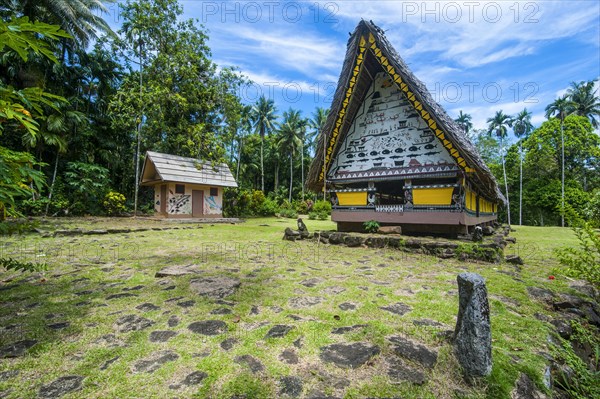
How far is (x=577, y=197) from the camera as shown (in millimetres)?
23672

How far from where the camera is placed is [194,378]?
6.58ft

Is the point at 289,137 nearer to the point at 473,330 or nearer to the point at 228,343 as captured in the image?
the point at 228,343

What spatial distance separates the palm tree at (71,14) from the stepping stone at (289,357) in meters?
19.2

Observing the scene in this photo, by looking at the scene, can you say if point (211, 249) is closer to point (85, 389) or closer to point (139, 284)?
point (139, 284)

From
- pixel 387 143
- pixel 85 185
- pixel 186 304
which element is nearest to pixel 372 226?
pixel 387 143

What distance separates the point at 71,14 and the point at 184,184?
12.8 metres

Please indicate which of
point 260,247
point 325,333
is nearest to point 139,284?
point 325,333

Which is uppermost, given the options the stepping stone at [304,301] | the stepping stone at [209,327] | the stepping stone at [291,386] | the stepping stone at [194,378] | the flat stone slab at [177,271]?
the flat stone slab at [177,271]

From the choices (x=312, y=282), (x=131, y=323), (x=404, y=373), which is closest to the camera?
(x=404, y=373)

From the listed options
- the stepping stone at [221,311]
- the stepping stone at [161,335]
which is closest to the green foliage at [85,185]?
the stepping stone at [221,311]

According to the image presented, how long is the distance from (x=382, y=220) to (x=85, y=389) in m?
8.12

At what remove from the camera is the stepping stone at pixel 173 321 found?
2.83 m

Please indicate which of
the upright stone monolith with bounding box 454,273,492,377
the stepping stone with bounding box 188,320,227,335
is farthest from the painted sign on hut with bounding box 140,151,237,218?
the upright stone monolith with bounding box 454,273,492,377

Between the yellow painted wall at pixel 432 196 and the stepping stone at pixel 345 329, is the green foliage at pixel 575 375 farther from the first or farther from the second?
the yellow painted wall at pixel 432 196
